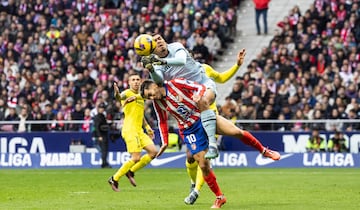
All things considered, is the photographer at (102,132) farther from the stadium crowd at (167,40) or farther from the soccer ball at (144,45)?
the soccer ball at (144,45)

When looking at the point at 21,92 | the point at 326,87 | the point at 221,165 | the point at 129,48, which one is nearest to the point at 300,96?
the point at 326,87

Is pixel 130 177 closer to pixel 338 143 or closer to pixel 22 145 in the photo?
pixel 338 143

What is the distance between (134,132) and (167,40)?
583 inches

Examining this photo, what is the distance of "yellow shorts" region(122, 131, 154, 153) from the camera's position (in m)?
23.2

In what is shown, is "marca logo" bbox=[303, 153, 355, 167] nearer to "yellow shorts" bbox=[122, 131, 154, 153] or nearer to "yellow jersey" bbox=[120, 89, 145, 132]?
"yellow jersey" bbox=[120, 89, 145, 132]

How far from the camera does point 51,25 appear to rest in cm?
4091

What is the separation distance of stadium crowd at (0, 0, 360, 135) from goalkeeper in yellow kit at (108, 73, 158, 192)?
8.94 metres

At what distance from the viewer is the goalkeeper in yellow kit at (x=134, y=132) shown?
22609mm

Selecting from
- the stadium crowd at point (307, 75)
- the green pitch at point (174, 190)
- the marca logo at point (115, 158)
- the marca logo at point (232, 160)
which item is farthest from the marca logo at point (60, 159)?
the stadium crowd at point (307, 75)

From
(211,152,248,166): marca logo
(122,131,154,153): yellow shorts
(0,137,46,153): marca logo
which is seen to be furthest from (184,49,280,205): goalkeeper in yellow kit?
(0,137,46,153): marca logo

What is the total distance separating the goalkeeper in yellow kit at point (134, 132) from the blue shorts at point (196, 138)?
5886mm

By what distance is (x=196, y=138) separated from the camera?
53.2ft

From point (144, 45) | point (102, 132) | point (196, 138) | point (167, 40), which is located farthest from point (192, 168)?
point (167, 40)

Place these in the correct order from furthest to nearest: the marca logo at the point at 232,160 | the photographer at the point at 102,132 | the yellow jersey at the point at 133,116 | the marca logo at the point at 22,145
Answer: the marca logo at the point at 22,145, the marca logo at the point at 232,160, the photographer at the point at 102,132, the yellow jersey at the point at 133,116
